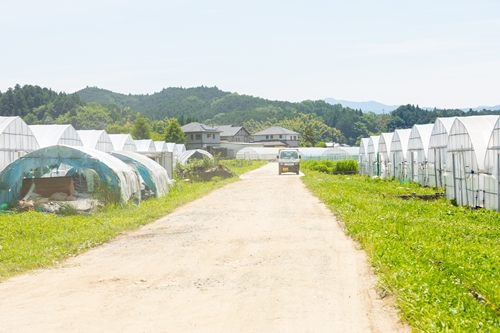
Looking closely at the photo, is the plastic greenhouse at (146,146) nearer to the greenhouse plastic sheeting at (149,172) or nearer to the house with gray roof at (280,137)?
the greenhouse plastic sheeting at (149,172)

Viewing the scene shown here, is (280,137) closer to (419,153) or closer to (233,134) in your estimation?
(233,134)

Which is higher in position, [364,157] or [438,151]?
[438,151]

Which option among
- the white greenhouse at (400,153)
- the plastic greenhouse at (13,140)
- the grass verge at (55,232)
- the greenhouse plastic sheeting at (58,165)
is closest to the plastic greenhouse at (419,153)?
the white greenhouse at (400,153)

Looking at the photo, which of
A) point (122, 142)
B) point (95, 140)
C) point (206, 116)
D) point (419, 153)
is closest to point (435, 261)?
Result: point (419, 153)

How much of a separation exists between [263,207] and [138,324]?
13389 millimetres

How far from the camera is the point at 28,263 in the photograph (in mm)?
10391

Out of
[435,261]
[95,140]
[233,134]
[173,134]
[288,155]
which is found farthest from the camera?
[233,134]

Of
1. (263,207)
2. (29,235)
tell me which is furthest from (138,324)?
(263,207)

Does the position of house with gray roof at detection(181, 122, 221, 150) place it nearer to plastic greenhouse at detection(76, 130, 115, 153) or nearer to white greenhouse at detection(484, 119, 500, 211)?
plastic greenhouse at detection(76, 130, 115, 153)

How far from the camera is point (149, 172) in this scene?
→ 24.6 meters

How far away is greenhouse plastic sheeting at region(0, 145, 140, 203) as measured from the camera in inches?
778

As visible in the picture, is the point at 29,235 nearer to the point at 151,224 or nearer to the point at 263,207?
the point at 151,224

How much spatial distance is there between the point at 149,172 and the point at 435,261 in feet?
54.2

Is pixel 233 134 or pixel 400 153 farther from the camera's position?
pixel 233 134
